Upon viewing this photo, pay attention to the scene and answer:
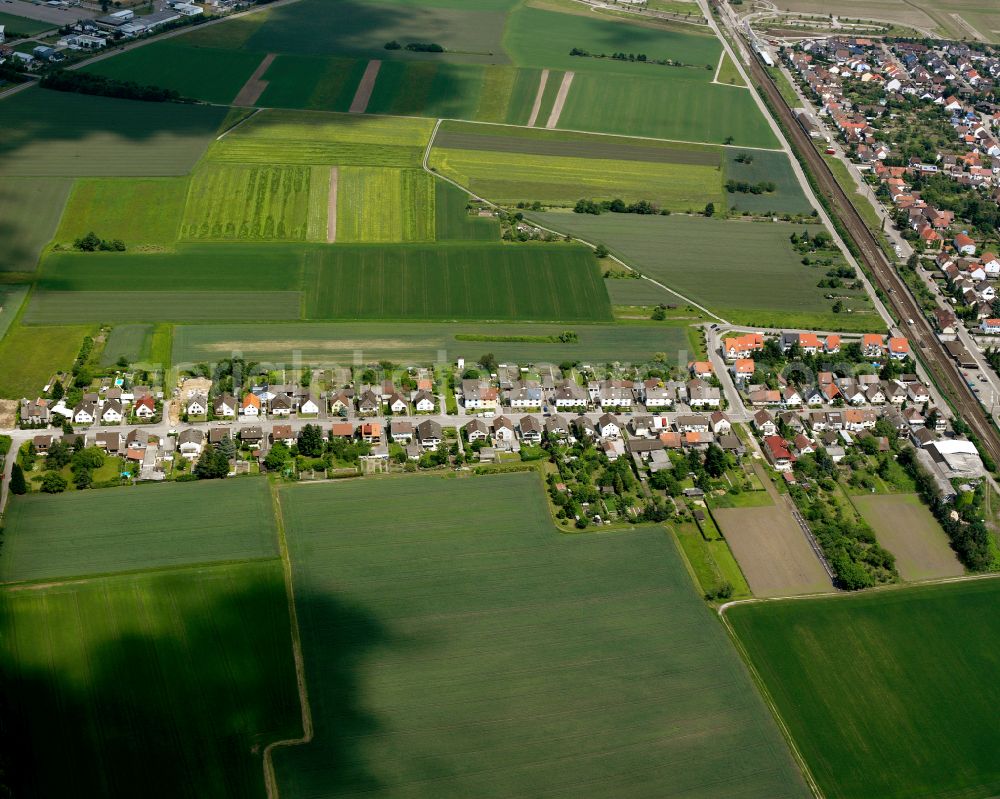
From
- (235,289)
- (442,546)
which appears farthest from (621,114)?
(442,546)

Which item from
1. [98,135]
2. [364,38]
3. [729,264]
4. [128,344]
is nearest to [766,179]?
[729,264]

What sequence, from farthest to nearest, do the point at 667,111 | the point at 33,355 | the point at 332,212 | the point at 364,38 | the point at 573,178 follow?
1. the point at 364,38
2. the point at 667,111
3. the point at 573,178
4. the point at 332,212
5. the point at 33,355

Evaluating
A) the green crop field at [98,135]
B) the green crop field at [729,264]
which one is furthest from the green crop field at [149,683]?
the green crop field at [98,135]

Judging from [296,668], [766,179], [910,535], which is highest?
[766,179]

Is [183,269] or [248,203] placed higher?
[248,203]

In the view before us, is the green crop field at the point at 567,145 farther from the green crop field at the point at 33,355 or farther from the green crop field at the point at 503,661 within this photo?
the green crop field at the point at 503,661

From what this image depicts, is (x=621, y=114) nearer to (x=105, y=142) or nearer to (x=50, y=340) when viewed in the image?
(x=105, y=142)

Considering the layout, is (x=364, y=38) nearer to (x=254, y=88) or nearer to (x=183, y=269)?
(x=254, y=88)

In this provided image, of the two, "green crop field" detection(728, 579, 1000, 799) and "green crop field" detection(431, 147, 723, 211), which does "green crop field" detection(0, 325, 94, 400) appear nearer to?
"green crop field" detection(431, 147, 723, 211)
